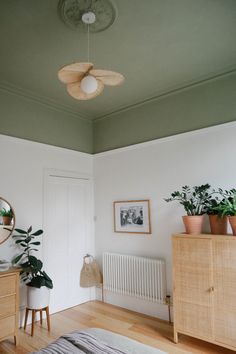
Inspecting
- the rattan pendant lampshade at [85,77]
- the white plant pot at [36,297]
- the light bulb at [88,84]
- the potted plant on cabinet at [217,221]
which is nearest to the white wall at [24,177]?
the white plant pot at [36,297]

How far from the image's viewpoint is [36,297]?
300cm

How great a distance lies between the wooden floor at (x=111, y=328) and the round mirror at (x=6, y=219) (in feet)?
3.93

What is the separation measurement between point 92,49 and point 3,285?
272cm

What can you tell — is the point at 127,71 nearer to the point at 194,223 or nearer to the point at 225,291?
the point at 194,223

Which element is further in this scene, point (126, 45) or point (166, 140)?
point (166, 140)

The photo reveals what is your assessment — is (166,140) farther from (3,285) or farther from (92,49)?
(3,285)

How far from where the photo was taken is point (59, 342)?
167cm

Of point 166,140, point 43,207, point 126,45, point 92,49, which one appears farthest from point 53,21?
point 43,207

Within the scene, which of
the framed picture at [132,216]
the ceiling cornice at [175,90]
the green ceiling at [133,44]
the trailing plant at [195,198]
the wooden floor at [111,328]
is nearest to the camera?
the green ceiling at [133,44]

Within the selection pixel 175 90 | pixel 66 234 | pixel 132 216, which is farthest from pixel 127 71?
pixel 66 234

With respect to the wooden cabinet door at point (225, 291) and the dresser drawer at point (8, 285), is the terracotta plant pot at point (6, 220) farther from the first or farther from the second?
the wooden cabinet door at point (225, 291)

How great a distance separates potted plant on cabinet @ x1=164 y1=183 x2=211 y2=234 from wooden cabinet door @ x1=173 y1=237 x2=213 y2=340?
6.4 inches

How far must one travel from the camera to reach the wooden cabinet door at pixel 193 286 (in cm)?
258

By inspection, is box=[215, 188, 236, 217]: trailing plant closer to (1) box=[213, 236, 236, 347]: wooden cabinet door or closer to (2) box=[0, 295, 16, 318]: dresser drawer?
(1) box=[213, 236, 236, 347]: wooden cabinet door
